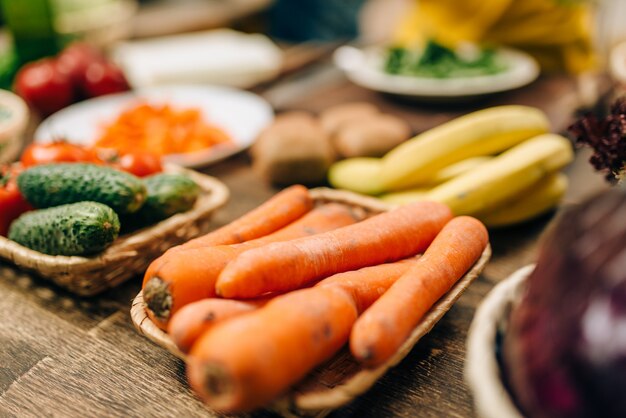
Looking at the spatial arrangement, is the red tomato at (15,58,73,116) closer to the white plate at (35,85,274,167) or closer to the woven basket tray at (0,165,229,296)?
the white plate at (35,85,274,167)

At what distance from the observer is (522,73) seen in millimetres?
2012

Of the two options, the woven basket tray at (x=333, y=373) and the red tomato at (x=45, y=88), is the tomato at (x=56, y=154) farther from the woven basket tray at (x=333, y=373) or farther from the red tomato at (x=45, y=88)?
the red tomato at (x=45, y=88)

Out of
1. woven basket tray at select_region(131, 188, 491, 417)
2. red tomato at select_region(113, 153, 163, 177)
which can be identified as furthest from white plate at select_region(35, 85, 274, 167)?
woven basket tray at select_region(131, 188, 491, 417)

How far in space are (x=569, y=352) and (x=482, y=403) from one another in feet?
0.41

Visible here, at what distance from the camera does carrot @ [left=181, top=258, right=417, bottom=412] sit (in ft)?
2.13

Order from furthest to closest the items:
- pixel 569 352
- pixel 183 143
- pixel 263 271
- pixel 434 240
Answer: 1. pixel 183 143
2. pixel 434 240
3. pixel 263 271
4. pixel 569 352

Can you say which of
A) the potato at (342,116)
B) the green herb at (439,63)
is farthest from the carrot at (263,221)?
the green herb at (439,63)

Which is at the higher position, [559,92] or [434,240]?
[559,92]

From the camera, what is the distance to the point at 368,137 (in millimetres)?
1558

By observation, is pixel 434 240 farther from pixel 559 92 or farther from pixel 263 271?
pixel 559 92

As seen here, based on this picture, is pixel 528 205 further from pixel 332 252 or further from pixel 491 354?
pixel 491 354

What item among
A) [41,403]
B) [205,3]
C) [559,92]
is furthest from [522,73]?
[205,3]

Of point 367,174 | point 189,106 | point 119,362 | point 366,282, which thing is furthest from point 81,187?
point 189,106

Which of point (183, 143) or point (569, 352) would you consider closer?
point (569, 352)
